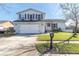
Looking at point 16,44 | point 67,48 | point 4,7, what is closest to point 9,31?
point 16,44

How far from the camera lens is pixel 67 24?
3.48m

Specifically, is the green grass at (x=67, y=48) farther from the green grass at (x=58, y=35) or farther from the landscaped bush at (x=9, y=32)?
the landscaped bush at (x=9, y=32)

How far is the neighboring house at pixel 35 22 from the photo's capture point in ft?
11.4

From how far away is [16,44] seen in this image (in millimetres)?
3516

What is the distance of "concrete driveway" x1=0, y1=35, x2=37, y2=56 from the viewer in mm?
3498

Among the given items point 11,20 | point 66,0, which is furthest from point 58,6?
point 11,20

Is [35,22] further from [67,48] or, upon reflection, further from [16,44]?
[67,48]

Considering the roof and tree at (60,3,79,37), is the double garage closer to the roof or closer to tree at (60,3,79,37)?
the roof

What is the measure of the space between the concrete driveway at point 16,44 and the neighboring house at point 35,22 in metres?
0.09

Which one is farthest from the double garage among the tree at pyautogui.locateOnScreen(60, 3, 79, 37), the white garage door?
the tree at pyautogui.locateOnScreen(60, 3, 79, 37)

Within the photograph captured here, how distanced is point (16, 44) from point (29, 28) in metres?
0.25

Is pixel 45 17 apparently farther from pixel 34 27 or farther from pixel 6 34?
pixel 6 34

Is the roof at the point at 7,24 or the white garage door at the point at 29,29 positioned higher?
the roof at the point at 7,24

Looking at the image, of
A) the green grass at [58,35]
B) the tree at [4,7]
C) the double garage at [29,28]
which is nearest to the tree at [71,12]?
the green grass at [58,35]
